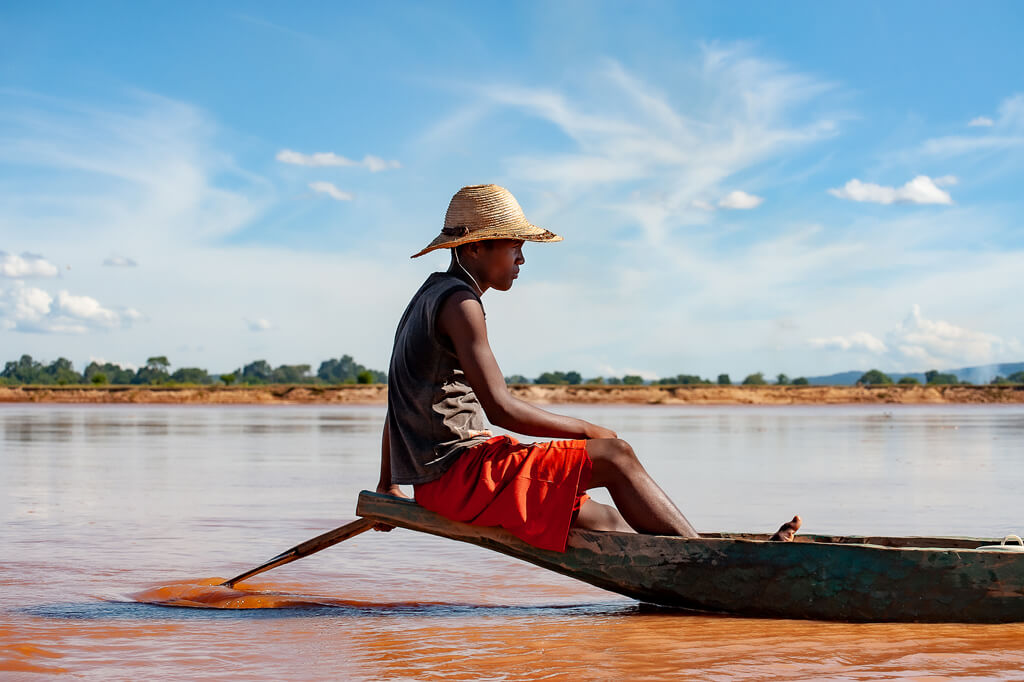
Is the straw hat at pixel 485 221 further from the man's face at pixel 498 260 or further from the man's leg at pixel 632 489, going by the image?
the man's leg at pixel 632 489

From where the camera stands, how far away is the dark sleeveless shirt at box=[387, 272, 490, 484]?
4.39 meters

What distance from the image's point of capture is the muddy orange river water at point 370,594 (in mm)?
4000

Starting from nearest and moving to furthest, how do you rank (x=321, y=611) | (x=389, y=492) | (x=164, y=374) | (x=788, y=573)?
(x=788, y=573)
(x=389, y=492)
(x=321, y=611)
(x=164, y=374)

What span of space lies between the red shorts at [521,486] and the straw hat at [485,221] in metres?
0.89

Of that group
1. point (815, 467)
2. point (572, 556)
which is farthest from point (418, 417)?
point (815, 467)

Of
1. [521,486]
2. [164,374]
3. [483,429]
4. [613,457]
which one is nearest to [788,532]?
[613,457]

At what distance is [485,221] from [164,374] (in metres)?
82.2

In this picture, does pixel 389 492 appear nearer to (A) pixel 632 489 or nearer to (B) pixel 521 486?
(B) pixel 521 486

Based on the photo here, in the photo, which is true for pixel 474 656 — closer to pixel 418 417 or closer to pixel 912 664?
pixel 418 417

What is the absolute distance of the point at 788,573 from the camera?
15.0 ft

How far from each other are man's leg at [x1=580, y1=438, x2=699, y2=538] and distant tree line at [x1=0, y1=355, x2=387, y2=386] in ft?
214

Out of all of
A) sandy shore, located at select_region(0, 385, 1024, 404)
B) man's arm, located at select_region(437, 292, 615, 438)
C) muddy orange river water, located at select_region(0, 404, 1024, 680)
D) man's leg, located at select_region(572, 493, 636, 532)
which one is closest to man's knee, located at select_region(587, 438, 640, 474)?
man's arm, located at select_region(437, 292, 615, 438)

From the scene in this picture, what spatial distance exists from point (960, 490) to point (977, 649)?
6532 mm

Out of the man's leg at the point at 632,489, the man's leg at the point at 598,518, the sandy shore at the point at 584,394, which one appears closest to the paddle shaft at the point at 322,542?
the man's leg at the point at 598,518
